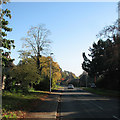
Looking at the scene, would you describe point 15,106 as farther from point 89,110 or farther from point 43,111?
point 89,110

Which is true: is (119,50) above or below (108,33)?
below

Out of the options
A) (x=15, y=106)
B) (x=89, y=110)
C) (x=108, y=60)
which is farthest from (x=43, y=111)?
(x=108, y=60)

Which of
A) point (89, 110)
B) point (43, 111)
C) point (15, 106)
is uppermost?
point (15, 106)

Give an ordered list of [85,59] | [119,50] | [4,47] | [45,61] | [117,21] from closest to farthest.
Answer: [4,47] < [119,50] < [117,21] < [45,61] < [85,59]

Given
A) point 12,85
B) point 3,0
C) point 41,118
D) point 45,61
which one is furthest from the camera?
point 45,61

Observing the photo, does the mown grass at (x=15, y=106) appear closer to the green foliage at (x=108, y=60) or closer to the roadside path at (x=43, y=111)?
the roadside path at (x=43, y=111)

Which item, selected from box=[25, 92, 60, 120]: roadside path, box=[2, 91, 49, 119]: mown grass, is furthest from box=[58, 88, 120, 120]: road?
box=[2, 91, 49, 119]: mown grass

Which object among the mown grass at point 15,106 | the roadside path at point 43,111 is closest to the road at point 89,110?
the roadside path at point 43,111

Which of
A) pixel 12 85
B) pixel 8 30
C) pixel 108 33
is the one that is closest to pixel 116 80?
pixel 108 33

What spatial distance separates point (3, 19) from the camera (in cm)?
1539

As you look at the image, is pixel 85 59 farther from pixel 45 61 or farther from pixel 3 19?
pixel 3 19

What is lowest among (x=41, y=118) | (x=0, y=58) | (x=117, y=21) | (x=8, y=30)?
(x=41, y=118)

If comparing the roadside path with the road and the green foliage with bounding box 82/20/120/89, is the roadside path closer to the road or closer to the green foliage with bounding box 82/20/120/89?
the road

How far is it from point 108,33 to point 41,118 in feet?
49.9
